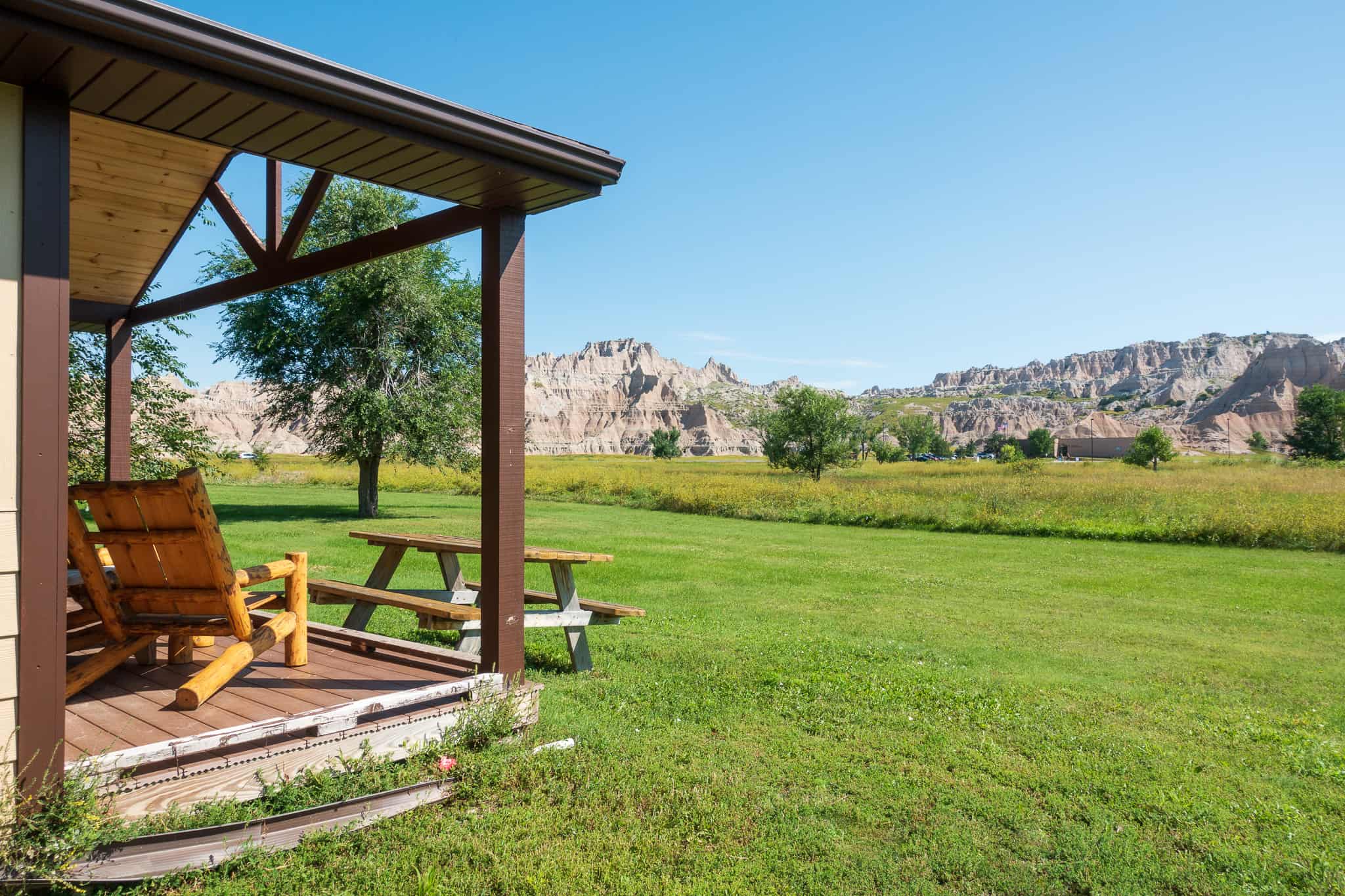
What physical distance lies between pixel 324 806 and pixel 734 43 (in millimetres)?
12415

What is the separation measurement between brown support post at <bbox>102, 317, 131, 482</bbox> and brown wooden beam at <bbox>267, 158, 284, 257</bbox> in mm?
2861

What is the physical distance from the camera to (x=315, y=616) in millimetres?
7875

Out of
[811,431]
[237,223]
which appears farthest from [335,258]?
[811,431]

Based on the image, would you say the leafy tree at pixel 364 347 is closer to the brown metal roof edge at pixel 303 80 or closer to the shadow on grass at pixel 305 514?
the shadow on grass at pixel 305 514

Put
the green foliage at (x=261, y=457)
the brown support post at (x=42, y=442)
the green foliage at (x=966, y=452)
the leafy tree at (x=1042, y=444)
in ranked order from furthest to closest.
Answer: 1. the green foliage at (x=966, y=452)
2. the leafy tree at (x=1042, y=444)
3. the green foliage at (x=261, y=457)
4. the brown support post at (x=42, y=442)

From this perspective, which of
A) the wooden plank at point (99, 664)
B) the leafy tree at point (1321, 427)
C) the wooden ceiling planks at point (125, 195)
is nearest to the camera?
the wooden plank at point (99, 664)

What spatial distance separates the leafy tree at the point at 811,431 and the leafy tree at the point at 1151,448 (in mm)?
34213

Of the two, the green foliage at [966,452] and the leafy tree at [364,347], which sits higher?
the leafy tree at [364,347]

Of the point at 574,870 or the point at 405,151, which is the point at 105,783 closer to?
the point at 574,870

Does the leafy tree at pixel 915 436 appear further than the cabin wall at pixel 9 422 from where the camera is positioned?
Yes

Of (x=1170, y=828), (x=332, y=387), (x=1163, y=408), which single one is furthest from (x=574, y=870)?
(x=1163, y=408)

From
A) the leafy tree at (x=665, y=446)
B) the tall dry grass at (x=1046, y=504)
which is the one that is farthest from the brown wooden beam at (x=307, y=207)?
the leafy tree at (x=665, y=446)

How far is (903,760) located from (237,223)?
5340 mm

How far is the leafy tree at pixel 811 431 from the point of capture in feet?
122
